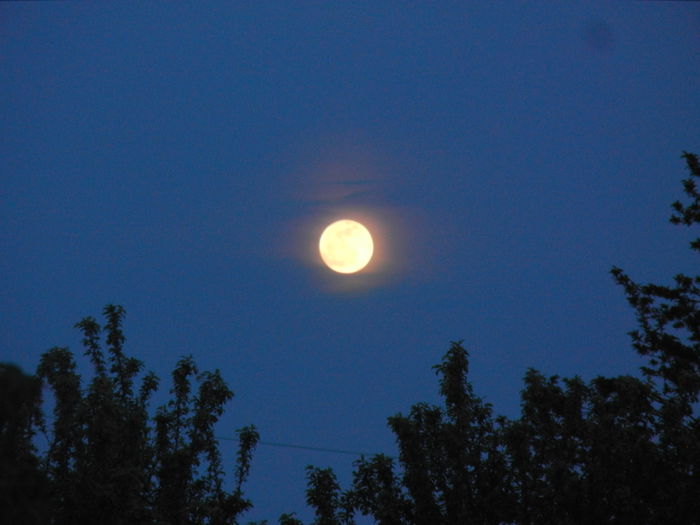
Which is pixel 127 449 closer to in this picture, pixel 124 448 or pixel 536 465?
pixel 124 448

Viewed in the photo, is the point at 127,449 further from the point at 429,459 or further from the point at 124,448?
the point at 429,459

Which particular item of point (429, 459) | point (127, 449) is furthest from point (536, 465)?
point (127, 449)

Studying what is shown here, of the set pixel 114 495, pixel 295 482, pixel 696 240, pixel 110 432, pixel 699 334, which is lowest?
pixel 114 495

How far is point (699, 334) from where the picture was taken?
22766 millimetres

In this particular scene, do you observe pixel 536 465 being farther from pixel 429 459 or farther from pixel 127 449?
pixel 127 449

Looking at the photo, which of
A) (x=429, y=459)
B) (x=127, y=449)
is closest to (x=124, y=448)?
(x=127, y=449)

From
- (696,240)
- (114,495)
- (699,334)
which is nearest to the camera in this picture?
(114,495)

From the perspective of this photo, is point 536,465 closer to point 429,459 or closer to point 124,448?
point 429,459

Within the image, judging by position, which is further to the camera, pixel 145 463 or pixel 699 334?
pixel 699 334

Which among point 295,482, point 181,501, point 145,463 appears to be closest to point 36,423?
point 145,463

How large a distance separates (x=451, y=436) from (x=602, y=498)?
11.9ft

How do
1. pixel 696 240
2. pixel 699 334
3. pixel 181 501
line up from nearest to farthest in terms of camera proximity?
pixel 181 501, pixel 699 334, pixel 696 240

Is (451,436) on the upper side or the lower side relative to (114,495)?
upper

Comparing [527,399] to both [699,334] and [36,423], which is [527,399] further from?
[36,423]
